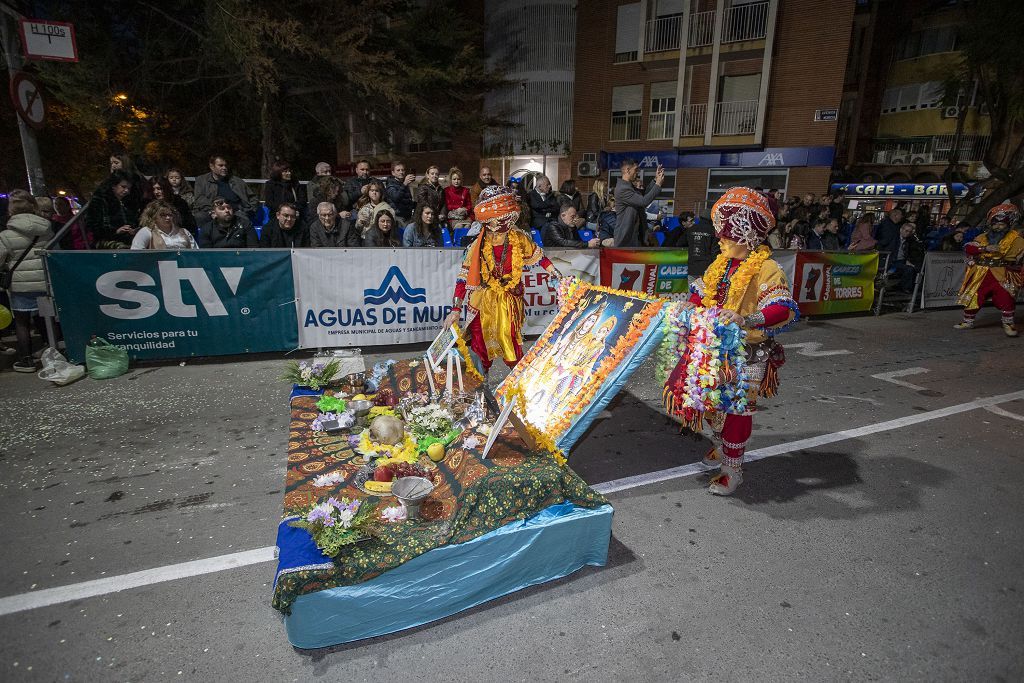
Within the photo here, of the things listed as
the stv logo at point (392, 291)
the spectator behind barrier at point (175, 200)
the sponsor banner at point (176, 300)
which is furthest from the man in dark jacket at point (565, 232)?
the spectator behind barrier at point (175, 200)

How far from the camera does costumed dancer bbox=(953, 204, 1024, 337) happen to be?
8.92m

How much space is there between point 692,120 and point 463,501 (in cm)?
2538

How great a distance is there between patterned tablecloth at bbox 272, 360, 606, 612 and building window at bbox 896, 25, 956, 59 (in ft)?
121

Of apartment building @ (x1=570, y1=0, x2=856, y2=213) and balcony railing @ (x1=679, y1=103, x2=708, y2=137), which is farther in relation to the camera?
balcony railing @ (x1=679, y1=103, x2=708, y2=137)

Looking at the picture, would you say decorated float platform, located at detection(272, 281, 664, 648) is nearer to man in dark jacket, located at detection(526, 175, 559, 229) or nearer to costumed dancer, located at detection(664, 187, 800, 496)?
costumed dancer, located at detection(664, 187, 800, 496)

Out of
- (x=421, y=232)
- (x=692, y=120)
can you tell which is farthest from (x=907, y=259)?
(x=692, y=120)

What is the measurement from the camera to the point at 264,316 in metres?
7.20

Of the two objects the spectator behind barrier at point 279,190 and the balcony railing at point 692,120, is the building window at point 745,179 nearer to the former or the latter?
the balcony railing at point 692,120

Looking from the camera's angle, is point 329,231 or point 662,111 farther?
point 662,111

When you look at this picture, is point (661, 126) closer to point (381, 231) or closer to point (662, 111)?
point (662, 111)

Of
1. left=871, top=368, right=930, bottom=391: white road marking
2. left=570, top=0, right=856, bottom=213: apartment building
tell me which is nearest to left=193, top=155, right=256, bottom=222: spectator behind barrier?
left=871, top=368, right=930, bottom=391: white road marking

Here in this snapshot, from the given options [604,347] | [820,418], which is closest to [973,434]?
[820,418]

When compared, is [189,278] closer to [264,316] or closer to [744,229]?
[264,316]

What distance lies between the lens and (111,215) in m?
7.97
